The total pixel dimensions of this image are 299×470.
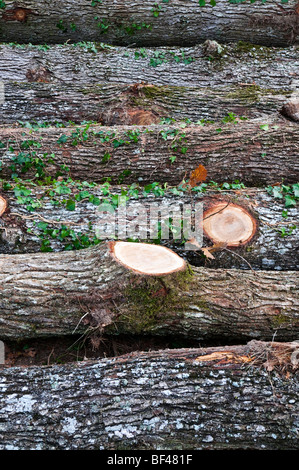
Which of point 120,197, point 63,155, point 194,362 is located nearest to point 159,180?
point 120,197

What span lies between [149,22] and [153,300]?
4431 mm

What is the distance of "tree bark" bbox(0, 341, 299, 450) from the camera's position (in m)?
2.21

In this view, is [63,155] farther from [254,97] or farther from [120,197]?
[254,97]

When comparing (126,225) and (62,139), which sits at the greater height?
(62,139)

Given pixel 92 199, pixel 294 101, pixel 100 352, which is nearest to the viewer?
pixel 100 352

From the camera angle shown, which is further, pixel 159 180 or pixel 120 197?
pixel 159 180

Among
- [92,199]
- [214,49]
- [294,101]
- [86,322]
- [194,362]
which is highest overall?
[214,49]

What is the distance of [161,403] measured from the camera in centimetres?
229

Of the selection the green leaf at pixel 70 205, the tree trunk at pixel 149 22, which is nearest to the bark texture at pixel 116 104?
the tree trunk at pixel 149 22

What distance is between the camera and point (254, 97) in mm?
4797

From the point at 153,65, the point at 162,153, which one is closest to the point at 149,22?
the point at 153,65

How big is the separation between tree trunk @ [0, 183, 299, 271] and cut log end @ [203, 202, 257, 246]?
50 mm

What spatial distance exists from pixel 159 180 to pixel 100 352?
1765mm

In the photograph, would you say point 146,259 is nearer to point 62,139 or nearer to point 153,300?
point 153,300
